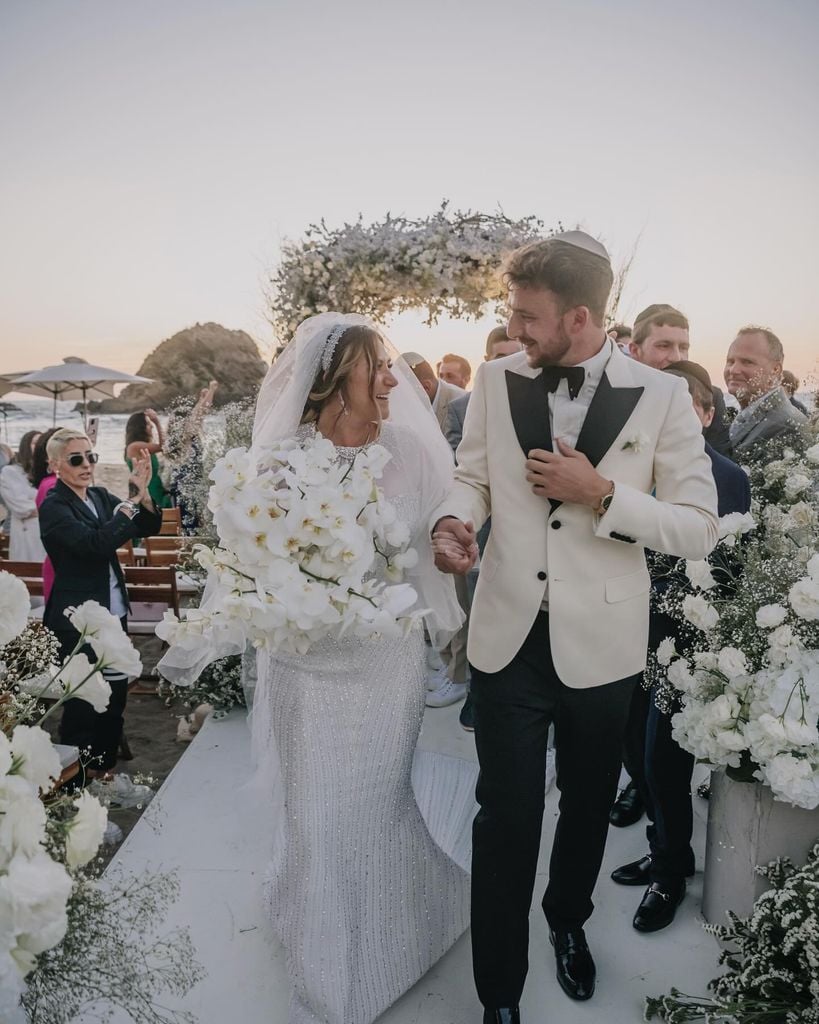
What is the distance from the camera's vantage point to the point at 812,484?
12.0 feet

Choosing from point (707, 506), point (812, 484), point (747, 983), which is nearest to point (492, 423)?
point (707, 506)

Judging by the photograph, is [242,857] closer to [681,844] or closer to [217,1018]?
[217,1018]

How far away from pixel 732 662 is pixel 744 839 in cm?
74

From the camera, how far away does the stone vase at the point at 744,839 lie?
98.7 inches

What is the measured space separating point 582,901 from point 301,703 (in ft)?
3.99

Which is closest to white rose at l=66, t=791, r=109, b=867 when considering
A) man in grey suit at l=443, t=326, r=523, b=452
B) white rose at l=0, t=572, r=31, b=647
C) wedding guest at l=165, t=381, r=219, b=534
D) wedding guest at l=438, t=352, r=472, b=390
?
white rose at l=0, t=572, r=31, b=647

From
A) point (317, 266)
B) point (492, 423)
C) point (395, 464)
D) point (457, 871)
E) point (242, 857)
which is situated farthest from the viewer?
point (317, 266)

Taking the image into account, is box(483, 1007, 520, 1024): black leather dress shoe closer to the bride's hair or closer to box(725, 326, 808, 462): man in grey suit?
the bride's hair

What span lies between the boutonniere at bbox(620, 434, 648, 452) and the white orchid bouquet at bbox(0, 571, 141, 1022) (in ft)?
5.14

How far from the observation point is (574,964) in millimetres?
2551

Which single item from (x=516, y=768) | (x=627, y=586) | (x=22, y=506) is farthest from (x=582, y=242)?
(x=22, y=506)

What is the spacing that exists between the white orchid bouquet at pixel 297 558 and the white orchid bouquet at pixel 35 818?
Answer: 649mm

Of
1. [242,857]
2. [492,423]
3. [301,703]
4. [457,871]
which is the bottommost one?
[242,857]

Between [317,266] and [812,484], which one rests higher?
[317,266]
